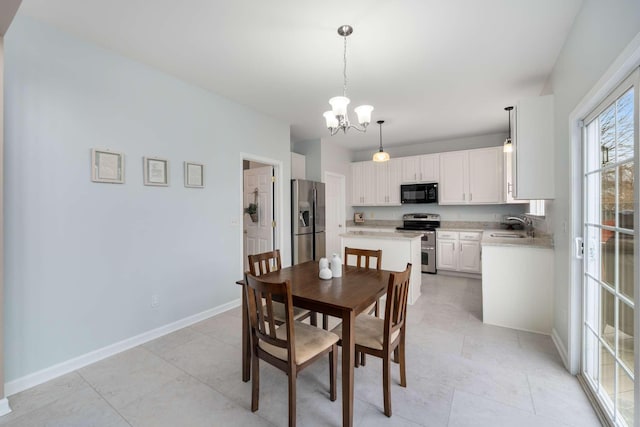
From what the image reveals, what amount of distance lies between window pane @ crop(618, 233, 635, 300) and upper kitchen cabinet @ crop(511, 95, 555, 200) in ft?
3.89

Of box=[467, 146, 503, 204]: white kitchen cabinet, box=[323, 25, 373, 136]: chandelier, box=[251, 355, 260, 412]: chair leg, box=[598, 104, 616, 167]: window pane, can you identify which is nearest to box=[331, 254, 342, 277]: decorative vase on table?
box=[251, 355, 260, 412]: chair leg

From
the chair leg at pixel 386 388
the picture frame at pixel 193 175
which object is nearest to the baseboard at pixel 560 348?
the chair leg at pixel 386 388

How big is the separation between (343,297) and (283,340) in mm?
420

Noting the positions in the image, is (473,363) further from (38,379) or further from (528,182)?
(38,379)

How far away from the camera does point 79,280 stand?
221 cm

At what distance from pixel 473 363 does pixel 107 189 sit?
3345 millimetres

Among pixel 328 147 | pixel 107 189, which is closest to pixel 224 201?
pixel 107 189

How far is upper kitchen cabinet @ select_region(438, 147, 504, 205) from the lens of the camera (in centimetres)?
482

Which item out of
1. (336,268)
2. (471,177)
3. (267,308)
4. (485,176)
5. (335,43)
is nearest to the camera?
(267,308)

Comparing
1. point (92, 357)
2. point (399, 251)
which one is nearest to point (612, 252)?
point (399, 251)

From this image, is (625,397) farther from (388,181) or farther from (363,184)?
(363,184)

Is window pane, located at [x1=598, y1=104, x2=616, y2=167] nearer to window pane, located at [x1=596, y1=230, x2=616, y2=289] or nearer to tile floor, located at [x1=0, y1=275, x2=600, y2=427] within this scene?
window pane, located at [x1=596, y1=230, x2=616, y2=289]

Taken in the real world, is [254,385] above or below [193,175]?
below

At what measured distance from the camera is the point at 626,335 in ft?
4.74
